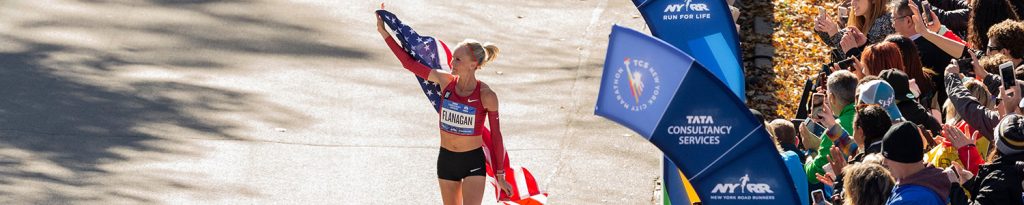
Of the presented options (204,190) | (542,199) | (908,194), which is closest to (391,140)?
(204,190)

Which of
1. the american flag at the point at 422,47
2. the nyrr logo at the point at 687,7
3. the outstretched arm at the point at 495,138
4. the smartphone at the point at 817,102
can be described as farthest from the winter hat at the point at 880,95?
the american flag at the point at 422,47

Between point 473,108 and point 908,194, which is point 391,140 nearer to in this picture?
point 473,108

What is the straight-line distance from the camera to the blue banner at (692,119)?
310 inches

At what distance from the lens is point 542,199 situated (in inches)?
418

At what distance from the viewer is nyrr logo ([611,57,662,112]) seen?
7875 mm

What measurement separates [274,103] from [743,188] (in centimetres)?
690

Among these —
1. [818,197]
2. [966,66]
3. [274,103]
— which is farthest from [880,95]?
[274,103]

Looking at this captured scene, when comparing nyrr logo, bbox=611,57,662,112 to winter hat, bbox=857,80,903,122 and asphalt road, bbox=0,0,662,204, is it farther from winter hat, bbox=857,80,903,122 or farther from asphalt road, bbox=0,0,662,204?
asphalt road, bbox=0,0,662,204

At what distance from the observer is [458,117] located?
10336 millimetres

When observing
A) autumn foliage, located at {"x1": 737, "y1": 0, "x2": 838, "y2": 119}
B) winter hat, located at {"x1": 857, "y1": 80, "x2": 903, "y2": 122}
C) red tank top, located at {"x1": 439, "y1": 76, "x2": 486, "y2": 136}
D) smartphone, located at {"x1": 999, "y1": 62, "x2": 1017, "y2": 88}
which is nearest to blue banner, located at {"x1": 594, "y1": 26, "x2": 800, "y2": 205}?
winter hat, located at {"x1": 857, "y1": 80, "x2": 903, "y2": 122}

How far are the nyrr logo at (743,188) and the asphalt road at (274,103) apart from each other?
3636 millimetres

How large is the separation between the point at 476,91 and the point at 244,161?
3.10 m

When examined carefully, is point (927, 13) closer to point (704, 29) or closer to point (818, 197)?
point (704, 29)

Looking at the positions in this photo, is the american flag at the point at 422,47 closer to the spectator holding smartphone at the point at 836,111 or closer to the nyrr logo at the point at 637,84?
the spectator holding smartphone at the point at 836,111
